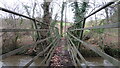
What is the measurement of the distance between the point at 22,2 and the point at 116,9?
15.7 ft

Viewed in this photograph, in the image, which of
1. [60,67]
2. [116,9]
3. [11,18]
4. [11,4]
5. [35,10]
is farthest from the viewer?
[35,10]

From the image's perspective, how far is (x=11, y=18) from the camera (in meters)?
6.26

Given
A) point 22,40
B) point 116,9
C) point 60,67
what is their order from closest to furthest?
point 60,67
point 116,9
point 22,40

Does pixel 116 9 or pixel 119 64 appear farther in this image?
pixel 116 9

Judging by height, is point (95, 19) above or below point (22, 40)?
Result: above

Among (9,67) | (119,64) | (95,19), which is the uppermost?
(95,19)

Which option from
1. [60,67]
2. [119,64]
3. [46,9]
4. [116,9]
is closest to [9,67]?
[46,9]

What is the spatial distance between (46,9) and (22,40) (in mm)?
2150

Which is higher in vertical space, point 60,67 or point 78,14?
point 78,14

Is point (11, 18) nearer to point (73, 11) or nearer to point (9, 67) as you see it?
point (9, 67)

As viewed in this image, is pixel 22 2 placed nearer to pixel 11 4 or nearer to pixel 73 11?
pixel 11 4

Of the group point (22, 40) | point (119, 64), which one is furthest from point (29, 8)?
point (119, 64)

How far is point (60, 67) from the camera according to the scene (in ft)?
9.96

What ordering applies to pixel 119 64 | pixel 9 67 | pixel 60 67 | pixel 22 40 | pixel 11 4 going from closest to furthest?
1. pixel 119 64
2. pixel 60 67
3. pixel 9 67
4. pixel 11 4
5. pixel 22 40
